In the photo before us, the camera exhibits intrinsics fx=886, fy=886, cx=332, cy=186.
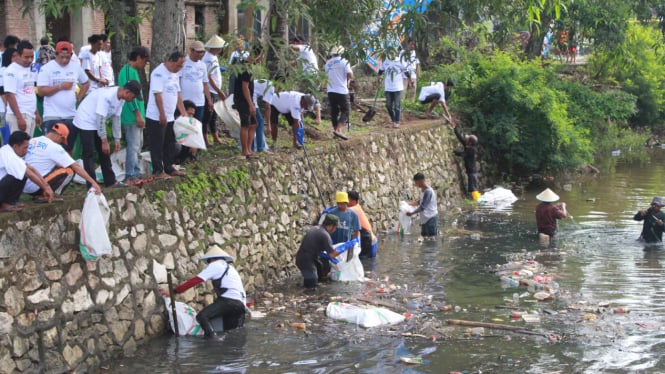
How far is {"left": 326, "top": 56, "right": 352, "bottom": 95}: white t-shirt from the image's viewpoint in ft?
55.7

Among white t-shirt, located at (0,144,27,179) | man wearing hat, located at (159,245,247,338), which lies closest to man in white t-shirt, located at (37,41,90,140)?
white t-shirt, located at (0,144,27,179)

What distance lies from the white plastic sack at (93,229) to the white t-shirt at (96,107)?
1452mm

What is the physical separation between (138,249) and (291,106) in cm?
535

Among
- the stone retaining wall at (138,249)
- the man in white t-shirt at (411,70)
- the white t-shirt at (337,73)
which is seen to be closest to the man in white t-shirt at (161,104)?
the stone retaining wall at (138,249)

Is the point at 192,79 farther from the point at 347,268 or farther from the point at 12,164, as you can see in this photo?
the point at 12,164

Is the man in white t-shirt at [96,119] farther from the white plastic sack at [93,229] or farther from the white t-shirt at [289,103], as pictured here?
the white t-shirt at [289,103]

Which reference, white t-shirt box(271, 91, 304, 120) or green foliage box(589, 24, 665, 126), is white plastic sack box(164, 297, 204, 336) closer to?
Answer: white t-shirt box(271, 91, 304, 120)

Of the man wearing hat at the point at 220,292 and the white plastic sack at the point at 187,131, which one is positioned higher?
the white plastic sack at the point at 187,131

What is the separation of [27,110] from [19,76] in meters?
0.46

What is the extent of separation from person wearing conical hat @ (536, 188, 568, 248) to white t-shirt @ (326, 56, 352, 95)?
4378 mm

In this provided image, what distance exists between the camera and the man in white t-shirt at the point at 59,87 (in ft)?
37.1

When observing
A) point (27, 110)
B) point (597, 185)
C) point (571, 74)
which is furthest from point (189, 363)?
point (571, 74)

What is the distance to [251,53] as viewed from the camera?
12664 mm

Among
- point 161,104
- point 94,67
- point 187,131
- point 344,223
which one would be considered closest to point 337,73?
point 344,223
